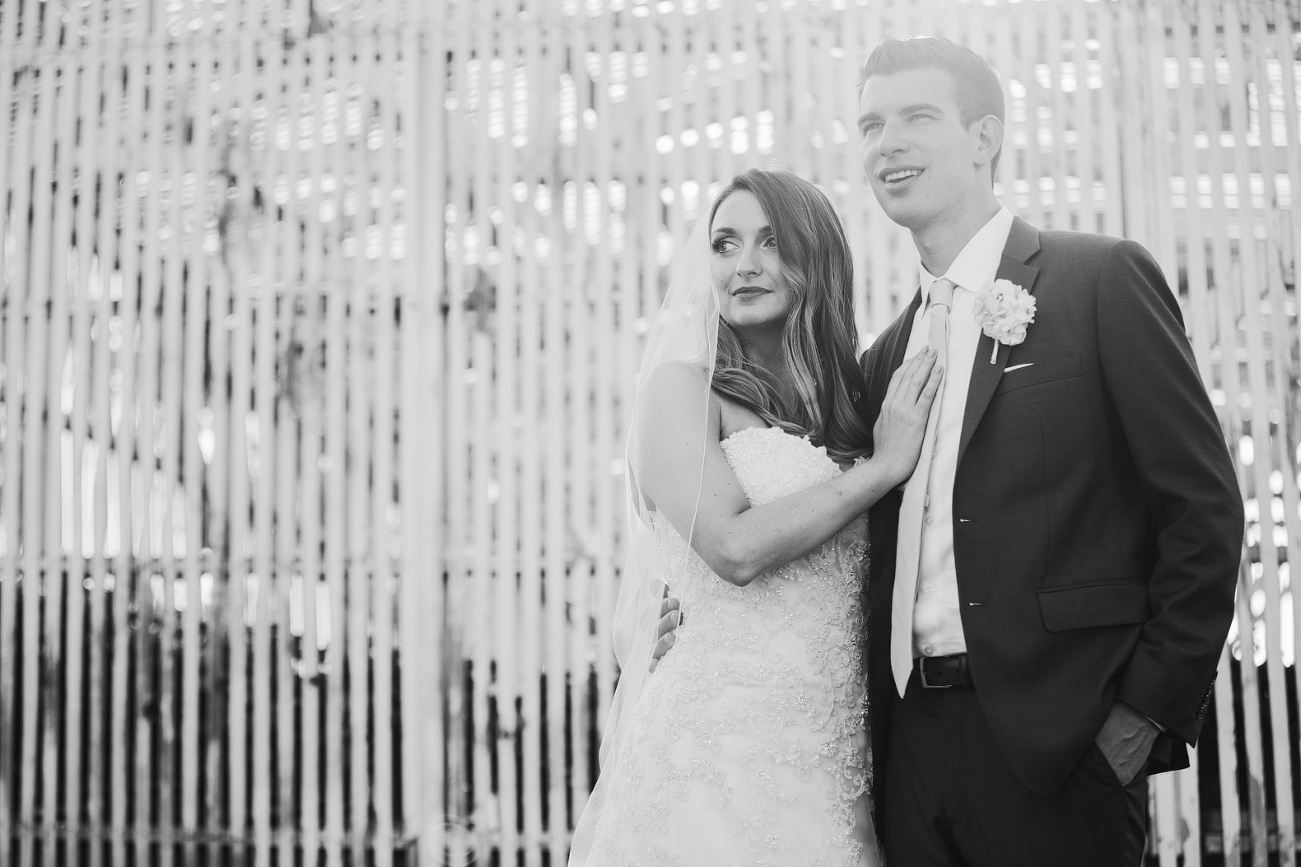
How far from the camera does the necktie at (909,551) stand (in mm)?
1979

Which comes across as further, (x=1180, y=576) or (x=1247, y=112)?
(x=1247, y=112)

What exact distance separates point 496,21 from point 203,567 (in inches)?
86.7

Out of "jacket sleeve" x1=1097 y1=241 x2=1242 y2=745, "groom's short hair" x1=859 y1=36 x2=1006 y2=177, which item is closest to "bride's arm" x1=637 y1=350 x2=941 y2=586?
"jacket sleeve" x1=1097 y1=241 x2=1242 y2=745

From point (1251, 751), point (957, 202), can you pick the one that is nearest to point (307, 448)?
point (957, 202)

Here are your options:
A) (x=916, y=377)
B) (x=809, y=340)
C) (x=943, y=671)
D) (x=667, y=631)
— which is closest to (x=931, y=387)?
(x=916, y=377)

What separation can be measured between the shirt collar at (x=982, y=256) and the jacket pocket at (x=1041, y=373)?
209 millimetres

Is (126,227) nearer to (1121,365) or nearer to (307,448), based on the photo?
(307,448)

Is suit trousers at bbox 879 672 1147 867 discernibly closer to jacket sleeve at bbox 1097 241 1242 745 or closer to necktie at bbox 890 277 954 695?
necktie at bbox 890 277 954 695

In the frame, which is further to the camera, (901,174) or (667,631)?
(667,631)

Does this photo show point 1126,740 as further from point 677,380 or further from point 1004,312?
point 677,380

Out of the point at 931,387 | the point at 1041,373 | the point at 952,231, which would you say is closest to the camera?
the point at 1041,373

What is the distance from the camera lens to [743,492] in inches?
86.6

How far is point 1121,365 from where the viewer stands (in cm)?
185

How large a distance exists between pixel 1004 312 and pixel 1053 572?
17.2 inches
